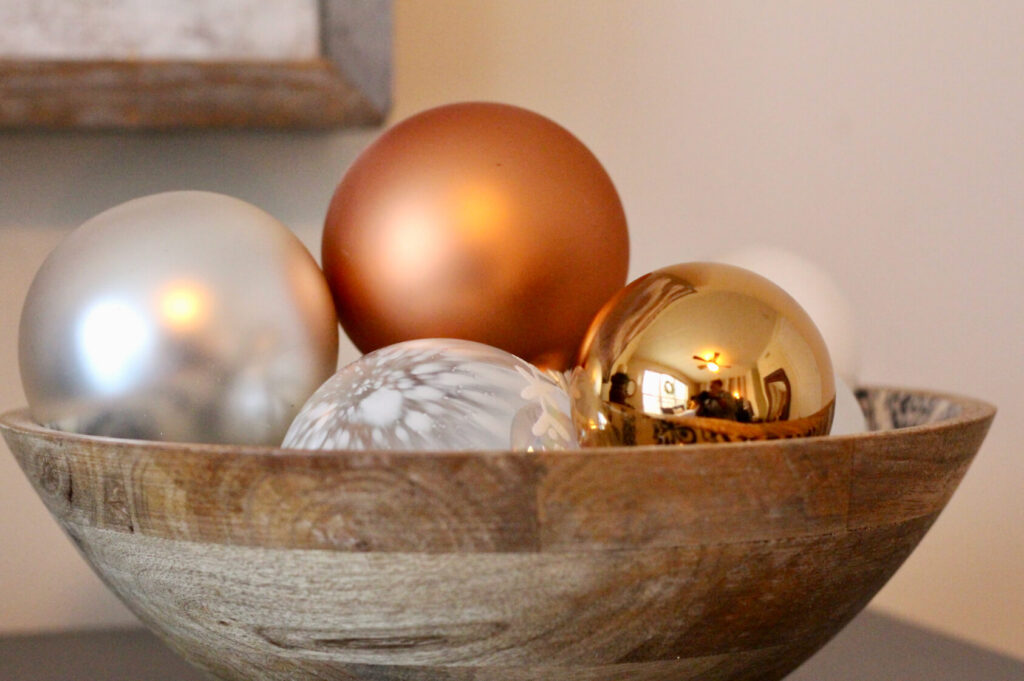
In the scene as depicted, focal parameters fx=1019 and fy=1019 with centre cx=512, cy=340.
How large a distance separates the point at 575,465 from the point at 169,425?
21cm

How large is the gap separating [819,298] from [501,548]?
35 centimetres

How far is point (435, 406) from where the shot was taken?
370 mm

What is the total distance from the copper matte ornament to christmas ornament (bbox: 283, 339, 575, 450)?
88 mm

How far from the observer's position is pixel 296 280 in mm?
472

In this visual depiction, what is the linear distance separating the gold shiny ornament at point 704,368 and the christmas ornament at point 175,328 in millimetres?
135

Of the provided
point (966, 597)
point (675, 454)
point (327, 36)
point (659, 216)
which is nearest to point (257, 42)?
point (327, 36)

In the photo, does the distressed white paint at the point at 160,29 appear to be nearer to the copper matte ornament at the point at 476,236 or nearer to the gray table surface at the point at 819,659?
the copper matte ornament at the point at 476,236

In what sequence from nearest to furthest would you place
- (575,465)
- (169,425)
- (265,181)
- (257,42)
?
(575,465) < (169,425) < (257,42) < (265,181)

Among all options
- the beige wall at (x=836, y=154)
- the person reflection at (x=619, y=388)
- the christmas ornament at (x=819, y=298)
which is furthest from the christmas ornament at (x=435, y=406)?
A: the beige wall at (x=836, y=154)

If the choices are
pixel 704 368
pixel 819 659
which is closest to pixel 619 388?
pixel 704 368

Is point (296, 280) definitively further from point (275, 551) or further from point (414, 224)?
point (275, 551)

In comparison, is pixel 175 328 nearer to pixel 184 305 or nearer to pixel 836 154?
pixel 184 305

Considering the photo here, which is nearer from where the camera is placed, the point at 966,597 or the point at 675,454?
the point at 675,454

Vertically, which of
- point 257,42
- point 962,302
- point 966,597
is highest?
point 257,42
